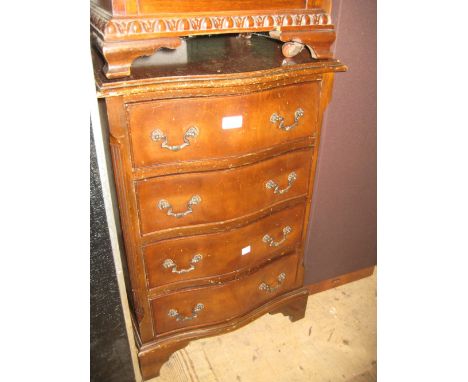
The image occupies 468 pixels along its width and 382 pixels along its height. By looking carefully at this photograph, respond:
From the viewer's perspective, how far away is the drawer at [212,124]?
1.22 metres

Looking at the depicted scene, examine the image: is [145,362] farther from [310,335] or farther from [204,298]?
[310,335]

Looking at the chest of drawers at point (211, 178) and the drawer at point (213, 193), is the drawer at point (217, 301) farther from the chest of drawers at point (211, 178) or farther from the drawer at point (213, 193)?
the drawer at point (213, 193)

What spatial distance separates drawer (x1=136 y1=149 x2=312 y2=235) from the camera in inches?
52.6

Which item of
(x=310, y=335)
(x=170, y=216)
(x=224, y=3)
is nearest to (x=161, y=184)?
(x=170, y=216)

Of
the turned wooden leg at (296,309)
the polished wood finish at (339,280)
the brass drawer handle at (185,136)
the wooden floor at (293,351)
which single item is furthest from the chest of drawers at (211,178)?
the polished wood finish at (339,280)

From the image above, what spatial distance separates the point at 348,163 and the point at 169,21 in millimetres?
1234

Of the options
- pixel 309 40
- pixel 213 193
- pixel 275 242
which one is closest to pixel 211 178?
pixel 213 193

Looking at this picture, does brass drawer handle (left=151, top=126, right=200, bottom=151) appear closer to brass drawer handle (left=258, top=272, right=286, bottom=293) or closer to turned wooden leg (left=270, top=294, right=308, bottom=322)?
brass drawer handle (left=258, top=272, right=286, bottom=293)

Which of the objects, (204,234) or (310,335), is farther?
(310,335)

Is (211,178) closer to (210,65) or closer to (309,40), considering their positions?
(210,65)

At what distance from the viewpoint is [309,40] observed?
139cm

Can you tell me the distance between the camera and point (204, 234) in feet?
4.83

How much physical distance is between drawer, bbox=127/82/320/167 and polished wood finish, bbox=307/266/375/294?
1.21 m
